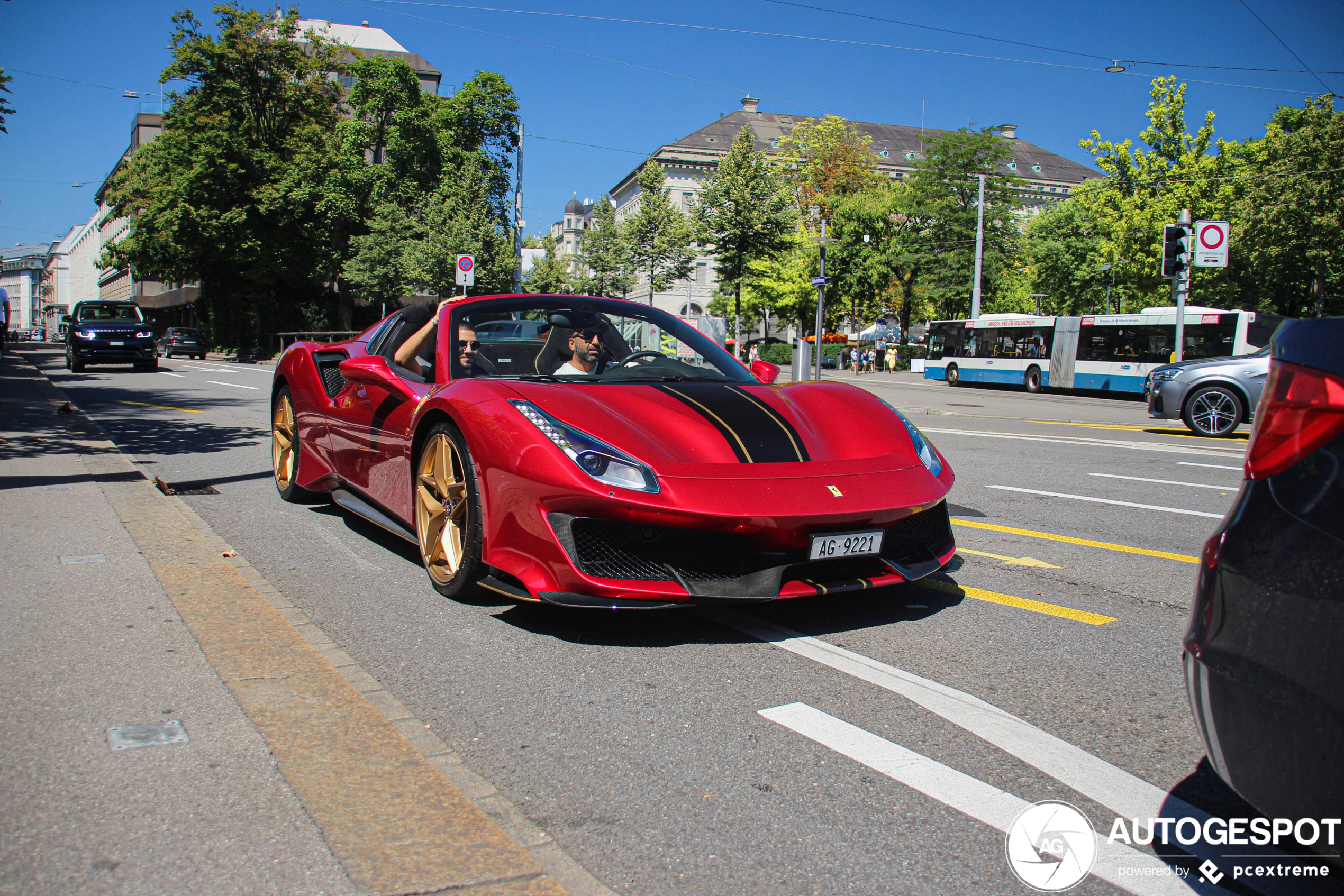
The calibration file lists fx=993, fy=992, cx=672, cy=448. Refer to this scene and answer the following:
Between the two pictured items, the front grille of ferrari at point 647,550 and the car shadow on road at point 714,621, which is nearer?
the front grille of ferrari at point 647,550

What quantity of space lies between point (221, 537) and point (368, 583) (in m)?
1.41

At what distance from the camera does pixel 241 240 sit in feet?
139

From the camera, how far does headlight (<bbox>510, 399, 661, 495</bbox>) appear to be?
3.41 m

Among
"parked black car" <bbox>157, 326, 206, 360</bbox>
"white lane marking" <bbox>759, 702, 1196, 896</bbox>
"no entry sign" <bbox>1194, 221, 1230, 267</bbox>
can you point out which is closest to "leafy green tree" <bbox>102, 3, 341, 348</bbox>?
"parked black car" <bbox>157, 326, 206, 360</bbox>

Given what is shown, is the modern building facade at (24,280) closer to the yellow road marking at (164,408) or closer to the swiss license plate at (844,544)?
the yellow road marking at (164,408)

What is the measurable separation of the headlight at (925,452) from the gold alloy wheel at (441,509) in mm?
1852

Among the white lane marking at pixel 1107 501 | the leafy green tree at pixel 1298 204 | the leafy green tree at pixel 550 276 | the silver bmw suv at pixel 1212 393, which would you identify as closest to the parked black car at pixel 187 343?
the leafy green tree at pixel 550 276

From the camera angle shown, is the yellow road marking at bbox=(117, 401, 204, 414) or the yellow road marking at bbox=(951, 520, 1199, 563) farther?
the yellow road marking at bbox=(117, 401, 204, 414)

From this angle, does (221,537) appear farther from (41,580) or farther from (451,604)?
(451,604)

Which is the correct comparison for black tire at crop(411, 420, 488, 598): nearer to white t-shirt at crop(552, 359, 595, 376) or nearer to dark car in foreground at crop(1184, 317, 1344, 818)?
white t-shirt at crop(552, 359, 595, 376)

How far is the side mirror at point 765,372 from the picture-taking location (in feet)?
16.5

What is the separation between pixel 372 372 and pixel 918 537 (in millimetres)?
2882

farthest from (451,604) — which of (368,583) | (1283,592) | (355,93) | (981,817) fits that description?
(355,93)

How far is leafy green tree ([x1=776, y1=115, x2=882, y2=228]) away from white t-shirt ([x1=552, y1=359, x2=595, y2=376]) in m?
58.4
